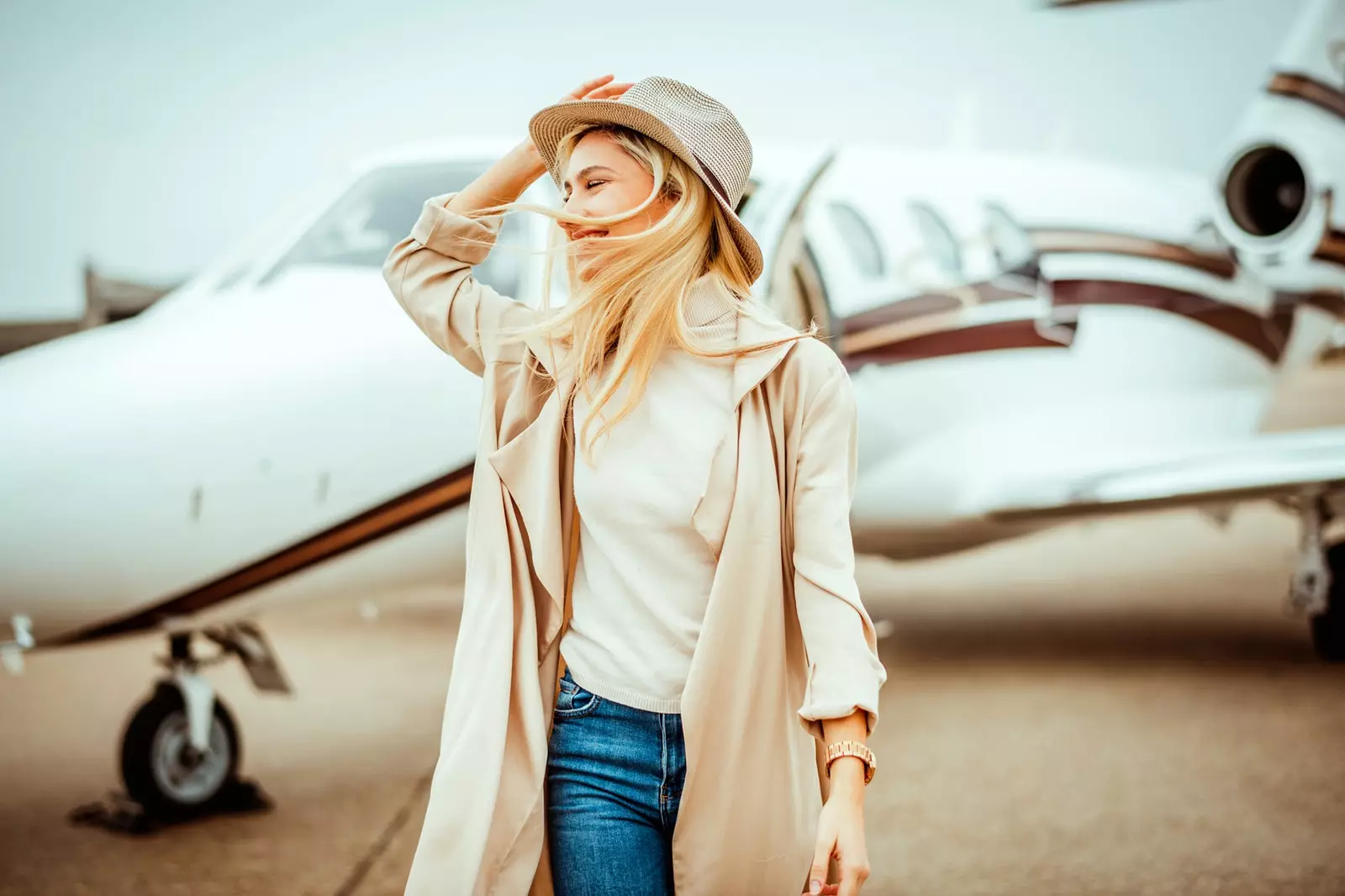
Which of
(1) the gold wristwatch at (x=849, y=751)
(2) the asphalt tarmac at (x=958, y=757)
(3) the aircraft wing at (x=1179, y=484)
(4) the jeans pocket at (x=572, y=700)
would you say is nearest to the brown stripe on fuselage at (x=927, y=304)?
(3) the aircraft wing at (x=1179, y=484)

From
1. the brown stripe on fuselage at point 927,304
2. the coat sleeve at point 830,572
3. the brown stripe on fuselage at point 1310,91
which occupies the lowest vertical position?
the brown stripe on fuselage at point 927,304

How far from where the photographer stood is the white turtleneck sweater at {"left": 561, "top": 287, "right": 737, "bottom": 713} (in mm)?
1586

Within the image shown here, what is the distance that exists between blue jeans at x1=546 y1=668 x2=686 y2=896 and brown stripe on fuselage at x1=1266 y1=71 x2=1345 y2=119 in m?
7.56

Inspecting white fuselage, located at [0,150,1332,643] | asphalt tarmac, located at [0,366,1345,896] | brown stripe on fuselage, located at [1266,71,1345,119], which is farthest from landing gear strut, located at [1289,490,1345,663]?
white fuselage, located at [0,150,1332,643]

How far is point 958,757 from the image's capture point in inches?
212

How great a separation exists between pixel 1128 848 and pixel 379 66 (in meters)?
5.87

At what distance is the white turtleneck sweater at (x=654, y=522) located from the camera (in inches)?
62.4

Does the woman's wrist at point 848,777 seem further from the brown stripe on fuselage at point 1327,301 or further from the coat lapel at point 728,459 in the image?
the brown stripe on fuselage at point 1327,301

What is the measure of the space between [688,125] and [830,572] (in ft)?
1.90

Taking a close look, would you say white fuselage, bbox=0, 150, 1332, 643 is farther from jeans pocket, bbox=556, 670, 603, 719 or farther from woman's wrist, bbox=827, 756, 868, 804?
woman's wrist, bbox=827, 756, 868, 804

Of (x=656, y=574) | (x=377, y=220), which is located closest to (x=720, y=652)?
(x=656, y=574)

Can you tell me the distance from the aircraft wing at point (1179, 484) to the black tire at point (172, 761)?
364cm

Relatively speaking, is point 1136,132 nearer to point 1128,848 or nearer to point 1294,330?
point 1294,330

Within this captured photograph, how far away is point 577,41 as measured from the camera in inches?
305
